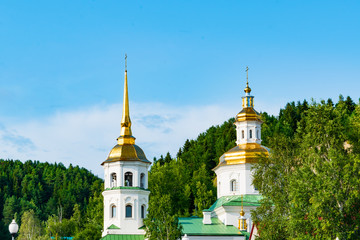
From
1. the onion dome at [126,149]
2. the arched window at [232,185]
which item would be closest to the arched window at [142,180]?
the onion dome at [126,149]

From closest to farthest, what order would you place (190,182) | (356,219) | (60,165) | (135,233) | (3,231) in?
(356,219)
(135,233)
(190,182)
(3,231)
(60,165)

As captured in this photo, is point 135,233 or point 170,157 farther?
point 170,157

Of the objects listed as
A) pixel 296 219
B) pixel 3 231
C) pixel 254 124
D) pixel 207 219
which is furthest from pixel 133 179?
pixel 3 231

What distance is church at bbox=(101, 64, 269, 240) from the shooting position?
→ 143 ft

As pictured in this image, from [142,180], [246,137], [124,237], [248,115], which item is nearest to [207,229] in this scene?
[142,180]

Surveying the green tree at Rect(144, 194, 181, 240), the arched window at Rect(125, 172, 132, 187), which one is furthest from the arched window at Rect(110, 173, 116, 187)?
the green tree at Rect(144, 194, 181, 240)

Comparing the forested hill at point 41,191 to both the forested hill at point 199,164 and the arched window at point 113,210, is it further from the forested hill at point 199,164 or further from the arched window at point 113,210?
the arched window at point 113,210

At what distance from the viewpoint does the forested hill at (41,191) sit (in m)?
119

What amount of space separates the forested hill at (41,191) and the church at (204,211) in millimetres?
59405

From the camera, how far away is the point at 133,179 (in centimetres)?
4388

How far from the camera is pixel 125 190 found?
142ft

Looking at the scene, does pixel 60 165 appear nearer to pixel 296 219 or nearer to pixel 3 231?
pixel 3 231

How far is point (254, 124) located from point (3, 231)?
2907 inches

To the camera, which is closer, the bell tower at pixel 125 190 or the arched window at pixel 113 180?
the bell tower at pixel 125 190
